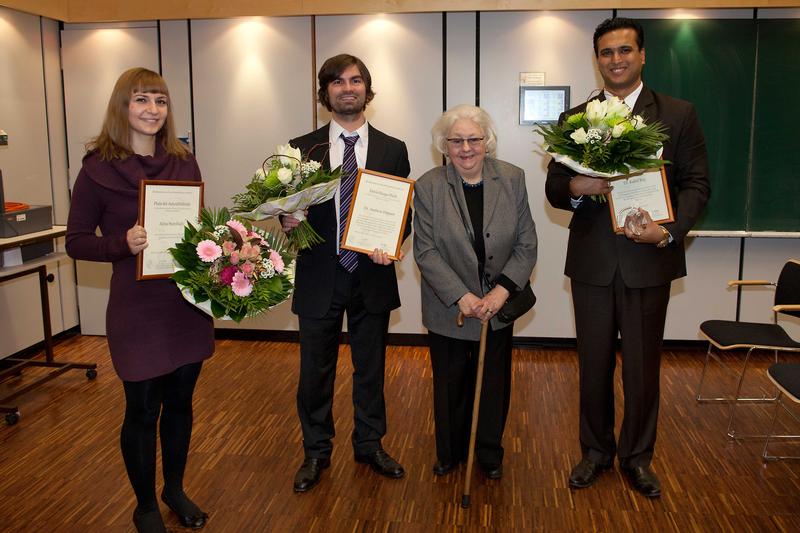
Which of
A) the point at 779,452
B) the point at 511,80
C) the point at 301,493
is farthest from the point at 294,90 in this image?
the point at 779,452

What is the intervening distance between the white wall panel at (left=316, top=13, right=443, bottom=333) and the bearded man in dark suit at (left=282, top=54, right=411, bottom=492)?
2500 millimetres

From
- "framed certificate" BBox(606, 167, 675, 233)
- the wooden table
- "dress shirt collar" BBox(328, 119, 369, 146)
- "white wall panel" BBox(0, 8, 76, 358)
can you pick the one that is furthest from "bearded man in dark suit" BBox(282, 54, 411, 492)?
"white wall panel" BBox(0, 8, 76, 358)

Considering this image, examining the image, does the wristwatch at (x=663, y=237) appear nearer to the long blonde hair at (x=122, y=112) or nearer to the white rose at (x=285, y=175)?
the white rose at (x=285, y=175)

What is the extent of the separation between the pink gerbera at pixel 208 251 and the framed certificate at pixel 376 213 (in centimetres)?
75

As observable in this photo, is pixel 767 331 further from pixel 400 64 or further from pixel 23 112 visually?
pixel 23 112

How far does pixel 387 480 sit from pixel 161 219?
71.2 inches

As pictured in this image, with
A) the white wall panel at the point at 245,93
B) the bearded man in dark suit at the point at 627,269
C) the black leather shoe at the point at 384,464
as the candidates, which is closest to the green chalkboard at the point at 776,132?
the bearded man in dark suit at the point at 627,269

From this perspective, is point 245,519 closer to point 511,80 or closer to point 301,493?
point 301,493

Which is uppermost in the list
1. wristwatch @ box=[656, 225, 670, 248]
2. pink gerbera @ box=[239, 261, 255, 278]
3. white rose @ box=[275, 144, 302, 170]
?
white rose @ box=[275, 144, 302, 170]

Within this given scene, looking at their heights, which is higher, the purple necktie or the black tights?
the purple necktie

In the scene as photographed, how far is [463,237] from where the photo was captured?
3.52m

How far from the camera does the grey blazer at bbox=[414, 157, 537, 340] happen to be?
3.53 metres

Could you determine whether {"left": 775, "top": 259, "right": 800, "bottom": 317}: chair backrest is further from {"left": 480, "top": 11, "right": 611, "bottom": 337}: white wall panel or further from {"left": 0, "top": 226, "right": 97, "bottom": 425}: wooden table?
{"left": 0, "top": 226, "right": 97, "bottom": 425}: wooden table

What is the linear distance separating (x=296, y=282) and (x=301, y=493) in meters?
1.06
